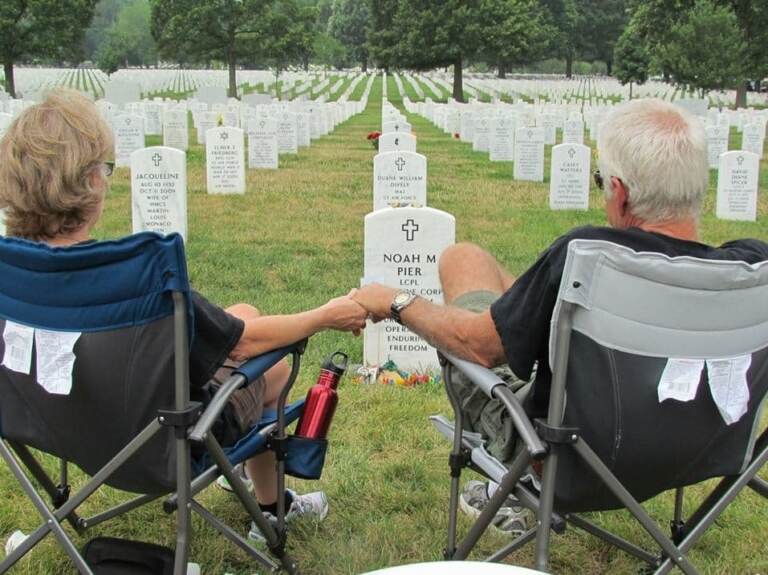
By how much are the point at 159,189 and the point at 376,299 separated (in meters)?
5.46

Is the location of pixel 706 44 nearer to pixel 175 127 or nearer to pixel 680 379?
pixel 175 127

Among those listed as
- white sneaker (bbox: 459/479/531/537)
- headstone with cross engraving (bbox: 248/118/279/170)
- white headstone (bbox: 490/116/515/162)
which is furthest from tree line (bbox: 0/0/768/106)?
white sneaker (bbox: 459/479/531/537)

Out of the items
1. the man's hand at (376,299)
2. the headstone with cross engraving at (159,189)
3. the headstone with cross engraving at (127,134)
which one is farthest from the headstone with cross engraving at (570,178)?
the man's hand at (376,299)

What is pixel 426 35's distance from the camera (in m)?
41.9

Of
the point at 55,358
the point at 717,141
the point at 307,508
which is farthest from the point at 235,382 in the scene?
the point at 717,141

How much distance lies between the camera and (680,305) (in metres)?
2.25

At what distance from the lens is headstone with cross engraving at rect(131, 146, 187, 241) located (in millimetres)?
7832

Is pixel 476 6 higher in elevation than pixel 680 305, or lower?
higher

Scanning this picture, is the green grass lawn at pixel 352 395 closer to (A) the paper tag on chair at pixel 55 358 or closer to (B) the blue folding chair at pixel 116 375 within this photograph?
(B) the blue folding chair at pixel 116 375

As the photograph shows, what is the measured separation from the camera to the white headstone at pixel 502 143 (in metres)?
15.6

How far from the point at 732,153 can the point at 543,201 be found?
2159 mm

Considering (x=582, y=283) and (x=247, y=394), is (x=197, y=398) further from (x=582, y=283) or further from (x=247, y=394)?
(x=582, y=283)

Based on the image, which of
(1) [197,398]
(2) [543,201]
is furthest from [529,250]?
(1) [197,398]

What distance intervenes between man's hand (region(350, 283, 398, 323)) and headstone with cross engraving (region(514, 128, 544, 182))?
10492 millimetres
